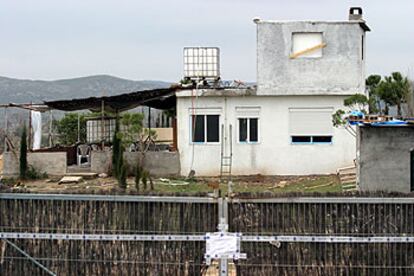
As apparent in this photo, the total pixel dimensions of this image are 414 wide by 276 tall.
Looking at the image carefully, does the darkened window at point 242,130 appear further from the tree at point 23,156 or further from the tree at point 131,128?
the tree at point 23,156

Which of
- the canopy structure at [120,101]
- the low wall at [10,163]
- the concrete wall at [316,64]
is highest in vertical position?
the concrete wall at [316,64]

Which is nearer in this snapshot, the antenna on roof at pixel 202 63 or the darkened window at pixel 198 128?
the darkened window at pixel 198 128

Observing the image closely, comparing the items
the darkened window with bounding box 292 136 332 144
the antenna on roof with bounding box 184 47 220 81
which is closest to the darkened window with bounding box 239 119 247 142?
the darkened window with bounding box 292 136 332 144

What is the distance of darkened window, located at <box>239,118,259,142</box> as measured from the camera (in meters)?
26.3

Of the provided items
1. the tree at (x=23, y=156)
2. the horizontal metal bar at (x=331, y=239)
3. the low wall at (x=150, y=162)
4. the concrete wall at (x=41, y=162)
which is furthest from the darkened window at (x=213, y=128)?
the horizontal metal bar at (x=331, y=239)

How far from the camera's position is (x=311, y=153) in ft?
85.3

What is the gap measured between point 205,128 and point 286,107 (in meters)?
3.08

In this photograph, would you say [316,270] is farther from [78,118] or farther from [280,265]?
[78,118]

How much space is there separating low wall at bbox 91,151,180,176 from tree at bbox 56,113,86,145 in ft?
30.3

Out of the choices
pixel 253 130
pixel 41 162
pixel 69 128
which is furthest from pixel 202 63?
pixel 69 128

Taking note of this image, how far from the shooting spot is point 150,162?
2594 cm

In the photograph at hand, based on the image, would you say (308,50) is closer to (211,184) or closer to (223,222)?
(211,184)

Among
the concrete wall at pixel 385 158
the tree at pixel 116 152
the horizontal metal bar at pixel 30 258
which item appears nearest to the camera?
the horizontal metal bar at pixel 30 258

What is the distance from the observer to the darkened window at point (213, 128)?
Result: 86.6ft
